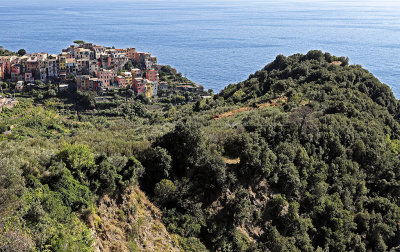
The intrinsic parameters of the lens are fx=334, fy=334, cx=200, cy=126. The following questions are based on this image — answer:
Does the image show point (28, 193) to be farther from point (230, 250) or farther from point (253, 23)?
point (253, 23)

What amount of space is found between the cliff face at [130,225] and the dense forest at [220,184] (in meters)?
0.05

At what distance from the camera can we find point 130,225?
15547 mm

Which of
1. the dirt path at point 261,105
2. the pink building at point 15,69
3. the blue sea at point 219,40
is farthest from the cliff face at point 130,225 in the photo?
the pink building at point 15,69

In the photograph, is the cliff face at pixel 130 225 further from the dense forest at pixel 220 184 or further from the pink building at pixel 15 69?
the pink building at pixel 15 69

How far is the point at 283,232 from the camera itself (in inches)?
814

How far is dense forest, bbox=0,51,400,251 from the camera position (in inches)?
526

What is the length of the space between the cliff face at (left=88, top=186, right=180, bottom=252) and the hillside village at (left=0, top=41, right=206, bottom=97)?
175 feet

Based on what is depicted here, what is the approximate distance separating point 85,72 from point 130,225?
206 feet

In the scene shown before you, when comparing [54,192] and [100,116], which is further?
[100,116]

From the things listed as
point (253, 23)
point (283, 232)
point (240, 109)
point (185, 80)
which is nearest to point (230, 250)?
point (283, 232)

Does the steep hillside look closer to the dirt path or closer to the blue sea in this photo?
the dirt path

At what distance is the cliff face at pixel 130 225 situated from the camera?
14.3m

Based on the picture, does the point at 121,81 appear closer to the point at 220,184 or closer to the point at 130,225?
the point at 220,184

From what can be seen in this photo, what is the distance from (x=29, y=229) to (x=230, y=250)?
417 inches
